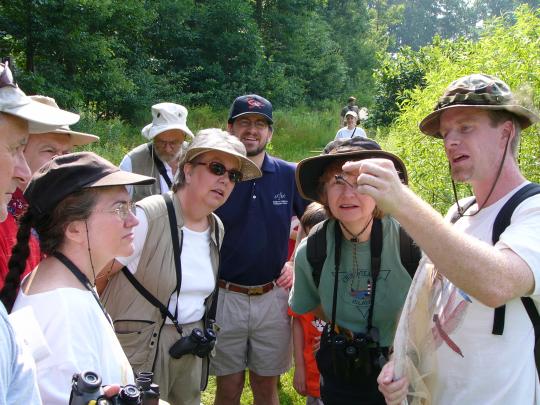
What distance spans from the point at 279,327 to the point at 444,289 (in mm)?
1791

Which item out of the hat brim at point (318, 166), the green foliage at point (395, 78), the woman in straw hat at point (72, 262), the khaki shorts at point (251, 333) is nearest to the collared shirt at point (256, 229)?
the khaki shorts at point (251, 333)

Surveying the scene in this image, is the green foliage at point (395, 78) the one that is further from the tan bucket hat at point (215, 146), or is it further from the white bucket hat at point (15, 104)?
the white bucket hat at point (15, 104)

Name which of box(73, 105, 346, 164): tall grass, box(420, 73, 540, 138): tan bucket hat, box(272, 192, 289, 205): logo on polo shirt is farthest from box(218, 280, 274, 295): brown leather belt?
box(73, 105, 346, 164): tall grass

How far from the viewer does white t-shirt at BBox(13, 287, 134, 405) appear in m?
1.53

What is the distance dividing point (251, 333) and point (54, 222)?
207 centimetres

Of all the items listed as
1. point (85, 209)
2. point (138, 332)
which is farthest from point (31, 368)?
point (138, 332)

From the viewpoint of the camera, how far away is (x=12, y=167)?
1.47 metres

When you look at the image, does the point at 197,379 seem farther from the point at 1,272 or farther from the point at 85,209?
the point at 85,209

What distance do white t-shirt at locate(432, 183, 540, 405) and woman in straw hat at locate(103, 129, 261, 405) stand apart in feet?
4.34

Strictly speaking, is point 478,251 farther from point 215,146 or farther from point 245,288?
point 245,288

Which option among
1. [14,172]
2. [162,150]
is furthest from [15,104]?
[162,150]

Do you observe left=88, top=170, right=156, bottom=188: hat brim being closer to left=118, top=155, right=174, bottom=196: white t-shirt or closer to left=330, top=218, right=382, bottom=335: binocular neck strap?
left=330, top=218, right=382, bottom=335: binocular neck strap

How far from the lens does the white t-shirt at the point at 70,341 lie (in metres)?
1.53

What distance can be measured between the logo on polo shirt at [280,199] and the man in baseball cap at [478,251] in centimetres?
160
